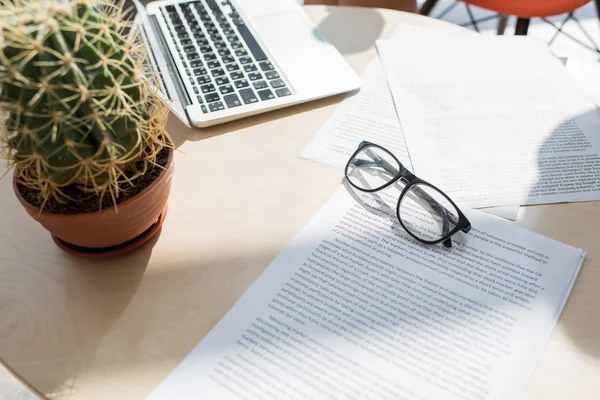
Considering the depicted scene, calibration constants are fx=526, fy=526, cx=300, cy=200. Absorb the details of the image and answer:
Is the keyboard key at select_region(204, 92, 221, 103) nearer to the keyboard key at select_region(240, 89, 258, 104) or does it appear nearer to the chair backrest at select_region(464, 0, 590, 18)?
the keyboard key at select_region(240, 89, 258, 104)

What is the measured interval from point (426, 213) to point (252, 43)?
399 millimetres

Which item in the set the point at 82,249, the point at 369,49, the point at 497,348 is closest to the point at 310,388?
the point at 497,348

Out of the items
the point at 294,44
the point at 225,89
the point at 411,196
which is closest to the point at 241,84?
the point at 225,89

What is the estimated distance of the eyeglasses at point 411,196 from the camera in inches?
22.4

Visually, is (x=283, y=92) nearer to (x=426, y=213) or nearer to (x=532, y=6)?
(x=426, y=213)

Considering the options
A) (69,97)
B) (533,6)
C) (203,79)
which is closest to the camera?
(69,97)

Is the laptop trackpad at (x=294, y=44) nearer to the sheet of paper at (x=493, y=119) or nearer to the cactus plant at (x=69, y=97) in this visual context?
the sheet of paper at (x=493, y=119)

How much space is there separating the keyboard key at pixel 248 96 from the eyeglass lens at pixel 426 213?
254mm

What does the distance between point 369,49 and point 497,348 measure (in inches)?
21.1

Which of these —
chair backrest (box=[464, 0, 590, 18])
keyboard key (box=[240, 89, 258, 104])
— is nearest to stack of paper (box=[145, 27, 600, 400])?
keyboard key (box=[240, 89, 258, 104])

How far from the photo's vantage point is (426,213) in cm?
59

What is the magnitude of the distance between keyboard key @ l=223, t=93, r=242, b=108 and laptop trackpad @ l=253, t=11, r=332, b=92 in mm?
87

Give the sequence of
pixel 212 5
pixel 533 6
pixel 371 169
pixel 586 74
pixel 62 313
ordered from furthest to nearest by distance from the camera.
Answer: pixel 586 74, pixel 533 6, pixel 212 5, pixel 371 169, pixel 62 313

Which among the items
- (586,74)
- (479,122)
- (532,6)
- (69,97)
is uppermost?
(69,97)
